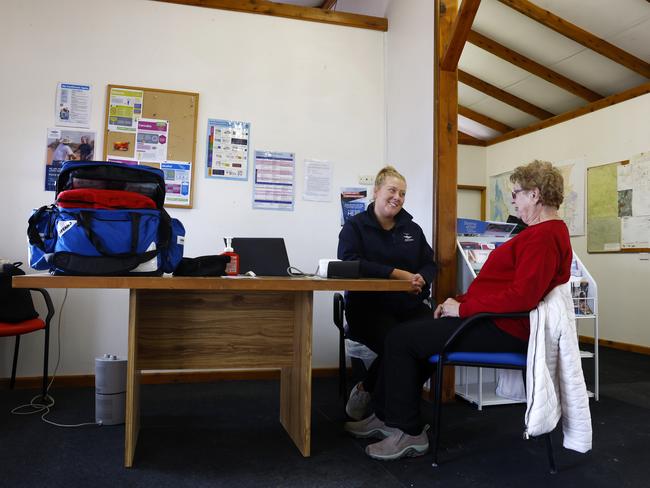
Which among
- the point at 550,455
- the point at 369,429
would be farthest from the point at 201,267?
the point at 550,455

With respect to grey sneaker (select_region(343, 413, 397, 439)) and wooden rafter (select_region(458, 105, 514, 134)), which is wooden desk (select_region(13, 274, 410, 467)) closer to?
grey sneaker (select_region(343, 413, 397, 439))

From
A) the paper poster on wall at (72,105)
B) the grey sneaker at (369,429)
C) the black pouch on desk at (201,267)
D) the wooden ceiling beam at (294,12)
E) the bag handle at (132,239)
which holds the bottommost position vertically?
the grey sneaker at (369,429)

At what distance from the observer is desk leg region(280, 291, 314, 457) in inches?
82.5

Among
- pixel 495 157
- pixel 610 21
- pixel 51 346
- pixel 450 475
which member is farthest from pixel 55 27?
pixel 495 157

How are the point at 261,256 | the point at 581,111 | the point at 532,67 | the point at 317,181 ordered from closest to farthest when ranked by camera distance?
the point at 261,256 → the point at 317,181 → the point at 532,67 → the point at 581,111

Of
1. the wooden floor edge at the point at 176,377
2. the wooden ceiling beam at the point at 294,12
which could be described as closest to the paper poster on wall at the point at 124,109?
the wooden ceiling beam at the point at 294,12

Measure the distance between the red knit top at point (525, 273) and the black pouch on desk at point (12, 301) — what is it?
8.14 ft

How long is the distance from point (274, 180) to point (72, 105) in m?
1.40

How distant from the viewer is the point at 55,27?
341 centimetres

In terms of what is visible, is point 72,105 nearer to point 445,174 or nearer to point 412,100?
point 412,100

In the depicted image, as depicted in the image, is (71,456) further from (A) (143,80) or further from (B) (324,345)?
(A) (143,80)

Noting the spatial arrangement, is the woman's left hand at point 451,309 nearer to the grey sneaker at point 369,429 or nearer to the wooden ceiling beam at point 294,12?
the grey sneaker at point 369,429

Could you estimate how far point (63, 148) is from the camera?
3.37 metres

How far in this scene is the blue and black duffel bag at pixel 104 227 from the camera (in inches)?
67.0
